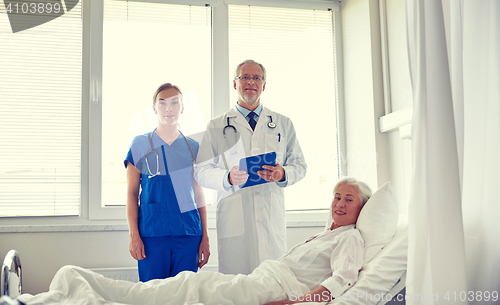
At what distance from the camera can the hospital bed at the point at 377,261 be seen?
1.27m

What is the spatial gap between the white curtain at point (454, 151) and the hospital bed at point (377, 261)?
0.25 metres

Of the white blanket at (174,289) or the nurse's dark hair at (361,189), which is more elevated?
the nurse's dark hair at (361,189)

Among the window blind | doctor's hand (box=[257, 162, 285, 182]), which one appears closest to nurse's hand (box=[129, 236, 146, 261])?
doctor's hand (box=[257, 162, 285, 182])

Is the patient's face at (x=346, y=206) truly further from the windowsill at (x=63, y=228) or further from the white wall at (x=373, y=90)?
the windowsill at (x=63, y=228)

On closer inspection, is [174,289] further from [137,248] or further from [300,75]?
[300,75]

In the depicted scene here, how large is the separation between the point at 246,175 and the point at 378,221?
2.05ft

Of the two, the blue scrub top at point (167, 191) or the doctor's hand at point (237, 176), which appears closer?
the doctor's hand at point (237, 176)

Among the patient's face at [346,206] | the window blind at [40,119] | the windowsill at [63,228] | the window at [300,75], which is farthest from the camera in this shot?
the window at [300,75]

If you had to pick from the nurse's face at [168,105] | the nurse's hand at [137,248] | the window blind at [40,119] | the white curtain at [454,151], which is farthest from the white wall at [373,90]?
the window blind at [40,119]

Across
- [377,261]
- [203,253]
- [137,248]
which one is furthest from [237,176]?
[377,261]

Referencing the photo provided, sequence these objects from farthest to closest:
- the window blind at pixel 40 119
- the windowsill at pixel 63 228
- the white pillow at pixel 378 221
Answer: the window blind at pixel 40 119 → the windowsill at pixel 63 228 → the white pillow at pixel 378 221

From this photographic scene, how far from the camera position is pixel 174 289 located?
4.30 ft

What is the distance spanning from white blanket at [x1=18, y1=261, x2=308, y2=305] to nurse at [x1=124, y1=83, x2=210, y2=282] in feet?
1.83

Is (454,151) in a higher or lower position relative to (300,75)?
lower
